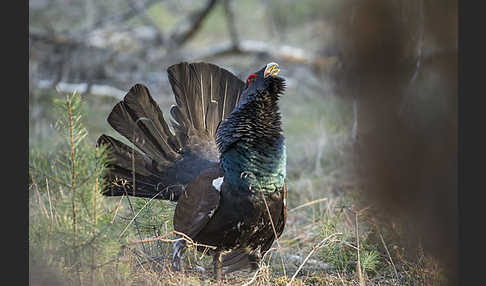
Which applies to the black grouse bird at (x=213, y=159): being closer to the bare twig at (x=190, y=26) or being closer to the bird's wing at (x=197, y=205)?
the bird's wing at (x=197, y=205)

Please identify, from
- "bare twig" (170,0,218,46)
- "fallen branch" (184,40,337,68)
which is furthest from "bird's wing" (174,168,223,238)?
"bare twig" (170,0,218,46)

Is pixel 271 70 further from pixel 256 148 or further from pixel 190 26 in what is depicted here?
pixel 190 26

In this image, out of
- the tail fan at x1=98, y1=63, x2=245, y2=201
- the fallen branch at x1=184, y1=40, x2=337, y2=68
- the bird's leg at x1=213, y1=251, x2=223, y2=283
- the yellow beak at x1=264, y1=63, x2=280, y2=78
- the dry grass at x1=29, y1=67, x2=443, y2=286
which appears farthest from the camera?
the fallen branch at x1=184, y1=40, x2=337, y2=68

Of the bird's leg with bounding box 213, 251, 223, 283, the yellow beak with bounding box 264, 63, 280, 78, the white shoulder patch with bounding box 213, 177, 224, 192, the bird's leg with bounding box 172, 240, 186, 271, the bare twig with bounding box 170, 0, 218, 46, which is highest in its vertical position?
the bare twig with bounding box 170, 0, 218, 46

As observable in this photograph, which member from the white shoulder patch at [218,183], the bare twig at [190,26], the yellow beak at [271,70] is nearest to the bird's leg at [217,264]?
the white shoulder patch at [218,183]

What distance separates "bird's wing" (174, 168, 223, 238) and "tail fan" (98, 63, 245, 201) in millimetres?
209

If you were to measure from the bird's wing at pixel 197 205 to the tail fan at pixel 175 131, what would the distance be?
0.21 m

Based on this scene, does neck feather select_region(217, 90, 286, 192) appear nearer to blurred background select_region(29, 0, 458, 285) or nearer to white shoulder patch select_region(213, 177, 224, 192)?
white shoulder patch select_region(213, 177, 224, 192)

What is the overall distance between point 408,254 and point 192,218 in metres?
0.91

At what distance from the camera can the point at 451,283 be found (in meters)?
1.84

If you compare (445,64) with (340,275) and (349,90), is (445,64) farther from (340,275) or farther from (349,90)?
(340,275)

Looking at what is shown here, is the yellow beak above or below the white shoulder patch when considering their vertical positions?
above

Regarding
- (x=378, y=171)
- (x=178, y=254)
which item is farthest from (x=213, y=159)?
(x=378, y=171)

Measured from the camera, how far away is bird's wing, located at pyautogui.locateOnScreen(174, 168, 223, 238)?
2154mm
